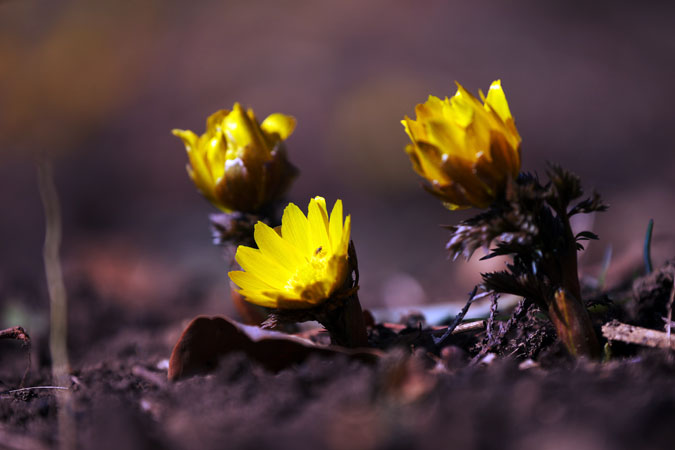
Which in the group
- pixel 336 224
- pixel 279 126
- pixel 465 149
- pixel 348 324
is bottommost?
pixel 348 324

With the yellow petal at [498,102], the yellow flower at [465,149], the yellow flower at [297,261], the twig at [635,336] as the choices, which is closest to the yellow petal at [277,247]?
the yellow flower at [297,261]

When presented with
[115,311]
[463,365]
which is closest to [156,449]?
[463,365]

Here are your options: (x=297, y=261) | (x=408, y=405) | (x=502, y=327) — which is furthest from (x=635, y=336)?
(x=297, y=261)

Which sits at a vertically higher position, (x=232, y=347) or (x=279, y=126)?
(x=279, y=126)

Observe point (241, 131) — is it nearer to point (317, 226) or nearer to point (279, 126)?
point (279, 126)

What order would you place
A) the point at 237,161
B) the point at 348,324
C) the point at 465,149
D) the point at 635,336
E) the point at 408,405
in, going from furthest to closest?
the point at 237,161 < the point at 348,324 < the point at 635,336 < the point at 465,149 < the point at 408,405

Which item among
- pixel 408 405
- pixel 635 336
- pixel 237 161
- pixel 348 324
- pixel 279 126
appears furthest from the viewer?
pixel 279 126

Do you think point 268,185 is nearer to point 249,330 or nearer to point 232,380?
point 249,330
